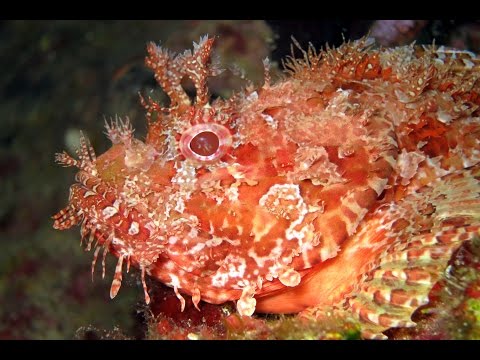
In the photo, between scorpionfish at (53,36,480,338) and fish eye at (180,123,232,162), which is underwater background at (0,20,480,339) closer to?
scorpionfish at (53,36,480,338)

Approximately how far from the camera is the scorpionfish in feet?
10.2

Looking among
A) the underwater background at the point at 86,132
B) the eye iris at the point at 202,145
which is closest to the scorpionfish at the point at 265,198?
the eye iris at the point at 202,145

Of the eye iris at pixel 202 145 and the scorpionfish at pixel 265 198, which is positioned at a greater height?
the eye iris at pixel 202 145

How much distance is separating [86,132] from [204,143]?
8923mm

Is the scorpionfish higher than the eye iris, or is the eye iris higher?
the eye iris

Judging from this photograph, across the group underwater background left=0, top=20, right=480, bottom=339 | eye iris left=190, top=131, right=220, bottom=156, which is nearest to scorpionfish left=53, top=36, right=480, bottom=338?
eye iris left=190, top=131, right=220, bottom=156

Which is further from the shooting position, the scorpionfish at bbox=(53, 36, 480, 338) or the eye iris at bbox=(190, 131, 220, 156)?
the eye iris at bbox=(190, 131, 220, 156)

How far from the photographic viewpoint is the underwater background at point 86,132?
112 inches

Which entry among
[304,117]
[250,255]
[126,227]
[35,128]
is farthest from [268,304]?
[35,128]

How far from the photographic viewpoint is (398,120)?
360cm

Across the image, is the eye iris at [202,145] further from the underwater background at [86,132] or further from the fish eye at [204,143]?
the underwater background at [86,132]

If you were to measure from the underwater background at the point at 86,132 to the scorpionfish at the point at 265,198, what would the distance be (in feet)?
1.40

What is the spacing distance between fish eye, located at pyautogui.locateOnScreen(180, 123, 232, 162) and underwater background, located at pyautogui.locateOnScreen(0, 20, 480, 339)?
130cm
